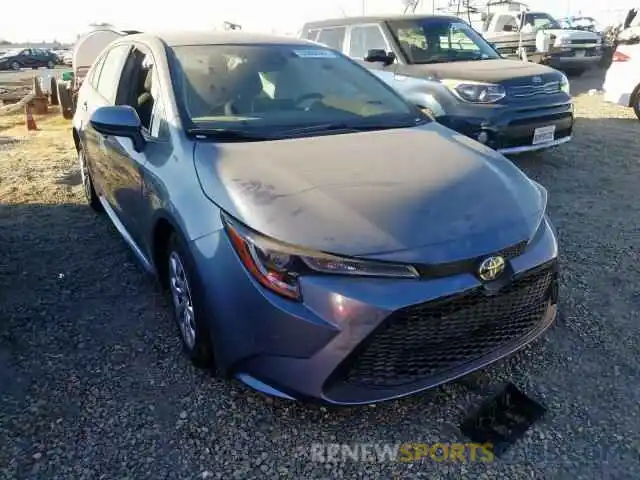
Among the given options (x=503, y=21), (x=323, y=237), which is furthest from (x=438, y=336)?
(x=503, y=21)

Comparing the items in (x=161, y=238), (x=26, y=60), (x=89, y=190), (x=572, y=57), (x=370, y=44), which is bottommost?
(x=26, y=60)

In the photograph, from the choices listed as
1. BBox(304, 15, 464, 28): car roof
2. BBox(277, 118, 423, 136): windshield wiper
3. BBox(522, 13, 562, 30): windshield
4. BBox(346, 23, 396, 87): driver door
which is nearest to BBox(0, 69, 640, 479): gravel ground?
BBox(277, 118, 423, 136): windshield wiper

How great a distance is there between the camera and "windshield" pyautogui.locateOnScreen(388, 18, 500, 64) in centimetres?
679

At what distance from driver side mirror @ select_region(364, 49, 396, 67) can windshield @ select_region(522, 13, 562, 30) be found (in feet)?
37.5

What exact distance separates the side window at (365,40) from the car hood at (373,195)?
457 centimetres

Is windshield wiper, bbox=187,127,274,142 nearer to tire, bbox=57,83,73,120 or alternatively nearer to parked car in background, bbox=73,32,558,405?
parked car in background, bbox=73,32,558,405

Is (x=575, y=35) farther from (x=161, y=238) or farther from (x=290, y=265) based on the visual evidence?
(x=290, y=265)

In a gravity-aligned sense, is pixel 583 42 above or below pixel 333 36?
Answer: below

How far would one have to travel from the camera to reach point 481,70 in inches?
239

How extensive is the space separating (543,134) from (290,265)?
4.65m

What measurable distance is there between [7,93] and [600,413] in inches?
743

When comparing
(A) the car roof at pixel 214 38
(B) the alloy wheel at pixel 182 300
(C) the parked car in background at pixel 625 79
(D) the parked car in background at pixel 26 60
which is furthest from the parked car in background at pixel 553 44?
(D) the parked car in background at pixel 26 60

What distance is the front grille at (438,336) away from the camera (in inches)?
80.9

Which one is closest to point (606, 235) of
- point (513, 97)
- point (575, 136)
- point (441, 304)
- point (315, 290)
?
point (513, 97)
